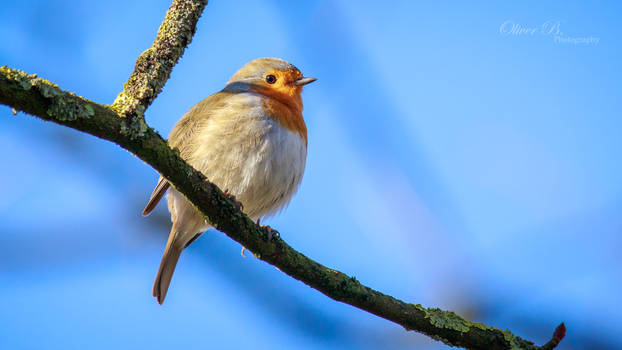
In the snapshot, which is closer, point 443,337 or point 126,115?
point 126,115

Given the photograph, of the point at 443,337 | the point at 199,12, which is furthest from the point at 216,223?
the point at 443,337

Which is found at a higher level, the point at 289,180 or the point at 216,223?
the point at 289,180

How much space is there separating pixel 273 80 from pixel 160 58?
9.03 feet

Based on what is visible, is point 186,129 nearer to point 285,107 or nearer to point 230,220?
point 285,107

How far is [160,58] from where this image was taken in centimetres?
261

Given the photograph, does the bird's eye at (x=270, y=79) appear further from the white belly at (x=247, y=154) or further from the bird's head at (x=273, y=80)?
the white belly at (x=247, y=154)

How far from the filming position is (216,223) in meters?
2.93

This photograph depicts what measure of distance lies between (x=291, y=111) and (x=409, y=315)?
207cm

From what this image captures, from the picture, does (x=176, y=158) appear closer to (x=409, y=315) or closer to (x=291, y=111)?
(x=409, y=315)

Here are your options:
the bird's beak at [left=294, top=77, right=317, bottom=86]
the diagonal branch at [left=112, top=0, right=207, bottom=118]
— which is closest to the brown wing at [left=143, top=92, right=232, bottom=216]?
the bird's beak at [left=294, top=77, right=317, bottom=86]

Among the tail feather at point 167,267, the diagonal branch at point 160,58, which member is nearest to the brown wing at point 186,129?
the tail feather at point 167,267

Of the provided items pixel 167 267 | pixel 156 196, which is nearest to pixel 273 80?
pixel 156 196

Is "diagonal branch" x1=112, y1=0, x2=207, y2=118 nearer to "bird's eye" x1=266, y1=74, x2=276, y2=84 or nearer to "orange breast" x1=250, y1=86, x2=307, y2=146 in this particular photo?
"orange breast" x1=250, y1=86, x2=307, y2=146

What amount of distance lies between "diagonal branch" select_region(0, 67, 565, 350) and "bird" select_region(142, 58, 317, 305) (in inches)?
32.7
